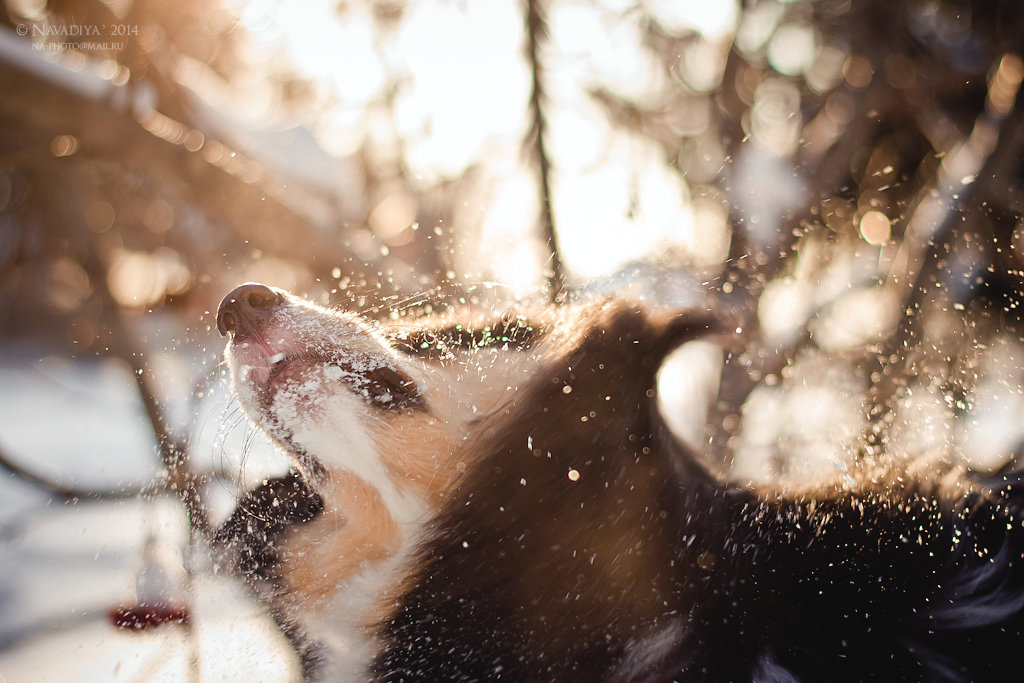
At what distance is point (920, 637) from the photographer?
2.33 feet

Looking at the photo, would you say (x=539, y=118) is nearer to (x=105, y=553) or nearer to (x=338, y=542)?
(x=338, y=542)

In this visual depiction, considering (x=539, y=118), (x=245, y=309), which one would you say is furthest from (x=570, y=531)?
(x=539, y=118)

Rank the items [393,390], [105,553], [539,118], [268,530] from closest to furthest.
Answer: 1. [393,390]
2. [268,530]
3. [105,553]
4. [539,118]

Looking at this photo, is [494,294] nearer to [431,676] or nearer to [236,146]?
[431,676]

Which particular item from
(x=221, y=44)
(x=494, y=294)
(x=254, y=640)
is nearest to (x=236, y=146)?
(x=221, y=44)

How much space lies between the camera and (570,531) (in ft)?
2.06

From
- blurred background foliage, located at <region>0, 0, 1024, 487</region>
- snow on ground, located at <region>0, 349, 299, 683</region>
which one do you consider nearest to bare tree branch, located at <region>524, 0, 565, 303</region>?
blurred background foliage, located at <region>0, 0, 1024, 487</region>

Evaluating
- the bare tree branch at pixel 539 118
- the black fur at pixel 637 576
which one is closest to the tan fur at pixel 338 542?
the black fur at pixel 637 576

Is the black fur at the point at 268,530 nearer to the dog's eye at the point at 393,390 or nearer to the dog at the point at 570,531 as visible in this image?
the dog at the point at 570,531

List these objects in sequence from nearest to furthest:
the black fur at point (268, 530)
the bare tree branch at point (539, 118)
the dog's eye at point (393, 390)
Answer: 1. the dog's eye at point (393, 390)
2. the black fur at point (268, 530)
3. the bare tree branch at point (539, 118)

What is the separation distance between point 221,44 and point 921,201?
2281mm

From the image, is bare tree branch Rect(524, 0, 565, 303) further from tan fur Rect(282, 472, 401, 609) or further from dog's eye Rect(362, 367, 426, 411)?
tan fur Rect(282, 472, 401, 609)

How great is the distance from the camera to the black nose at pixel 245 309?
2.25ft

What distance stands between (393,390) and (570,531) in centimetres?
34
